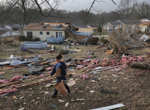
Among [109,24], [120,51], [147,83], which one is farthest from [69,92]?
[109,24]

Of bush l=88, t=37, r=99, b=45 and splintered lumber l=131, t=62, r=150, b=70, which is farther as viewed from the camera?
bush l=88, t=37, r=99, b=45

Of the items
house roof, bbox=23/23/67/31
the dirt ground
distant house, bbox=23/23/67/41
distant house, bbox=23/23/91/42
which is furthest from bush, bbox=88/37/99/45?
the dirt ground

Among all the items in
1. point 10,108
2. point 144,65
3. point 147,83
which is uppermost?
point 144,65

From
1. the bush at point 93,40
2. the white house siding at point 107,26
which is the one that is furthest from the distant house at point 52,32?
the white house siding at point 107,26

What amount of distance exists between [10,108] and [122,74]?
4.83 m

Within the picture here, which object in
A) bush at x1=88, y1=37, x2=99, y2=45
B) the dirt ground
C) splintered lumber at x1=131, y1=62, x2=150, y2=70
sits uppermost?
bush at x1=88, y1=37, x2=99, y2=45

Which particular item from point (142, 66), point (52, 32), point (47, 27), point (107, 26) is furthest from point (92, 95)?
point (107, 26)

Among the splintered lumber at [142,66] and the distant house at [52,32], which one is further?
the distant house at [52,32]

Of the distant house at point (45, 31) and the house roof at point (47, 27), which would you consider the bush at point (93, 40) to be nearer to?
the distant house at point (45, 31)

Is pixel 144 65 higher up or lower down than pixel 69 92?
higher up

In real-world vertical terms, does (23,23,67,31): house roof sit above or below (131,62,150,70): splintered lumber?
above

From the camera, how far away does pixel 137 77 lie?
6.10 meters

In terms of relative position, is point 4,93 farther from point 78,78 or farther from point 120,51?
point 120,51

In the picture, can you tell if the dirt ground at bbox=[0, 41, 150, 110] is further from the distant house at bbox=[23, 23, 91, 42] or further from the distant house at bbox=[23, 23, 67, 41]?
the distant house at bbox=[23, 23, 67, 41]
